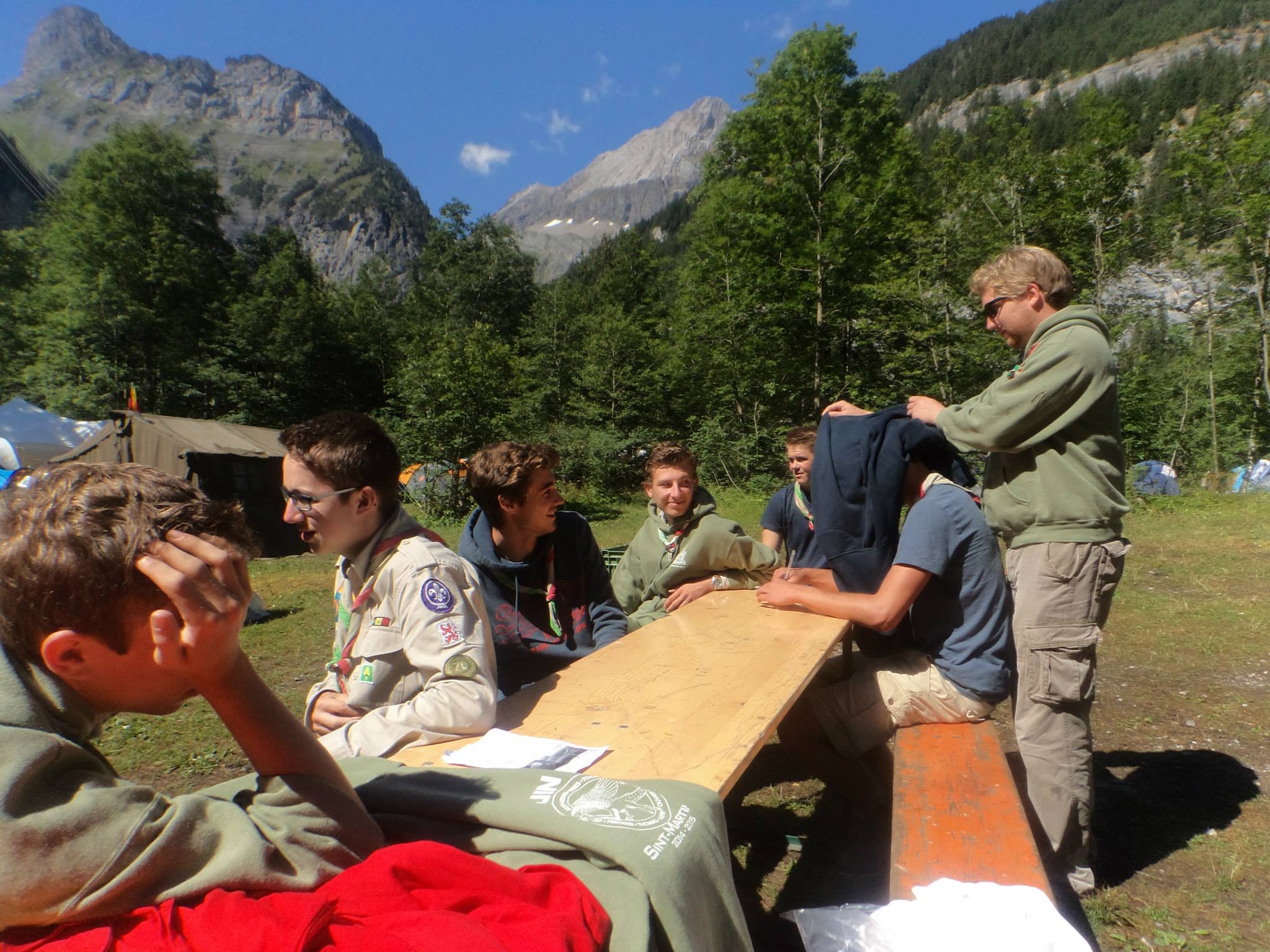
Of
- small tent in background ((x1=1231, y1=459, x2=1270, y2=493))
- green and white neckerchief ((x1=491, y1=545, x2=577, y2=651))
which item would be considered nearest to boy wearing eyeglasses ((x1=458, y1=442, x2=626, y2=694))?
green and white neckerchief ((x1=491, y1=545, x2=577, y2=651))

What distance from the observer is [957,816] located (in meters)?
2.22

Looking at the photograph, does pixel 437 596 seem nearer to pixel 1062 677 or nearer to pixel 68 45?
pixel 1062 677

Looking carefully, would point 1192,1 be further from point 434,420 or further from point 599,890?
point 599,890

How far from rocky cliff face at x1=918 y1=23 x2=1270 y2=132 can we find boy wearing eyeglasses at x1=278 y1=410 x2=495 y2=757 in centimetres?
11954

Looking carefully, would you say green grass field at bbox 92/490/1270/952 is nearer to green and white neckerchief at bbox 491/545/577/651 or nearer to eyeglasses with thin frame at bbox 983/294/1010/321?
green and white neckerchief at bbox 491/545/577/651

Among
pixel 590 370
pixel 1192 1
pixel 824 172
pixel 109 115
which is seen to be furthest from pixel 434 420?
pixel 109 115

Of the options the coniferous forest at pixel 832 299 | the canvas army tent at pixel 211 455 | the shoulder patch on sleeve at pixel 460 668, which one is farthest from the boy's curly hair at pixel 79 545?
the coniferous forest at pixel 832 299

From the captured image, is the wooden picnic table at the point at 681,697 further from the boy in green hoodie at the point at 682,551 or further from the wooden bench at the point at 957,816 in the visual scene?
the boy in green hoodie at the point at 682,551

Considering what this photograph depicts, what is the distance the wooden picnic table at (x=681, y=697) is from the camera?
5.95 feet

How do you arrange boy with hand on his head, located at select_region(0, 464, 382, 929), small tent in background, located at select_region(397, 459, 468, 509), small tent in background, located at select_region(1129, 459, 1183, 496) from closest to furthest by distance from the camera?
boy with hand on his head, located at select_region(0, 464, 382, 929) → small tent in background, located at select_region(1129, 459, 1183, 496) → small tent in background, located at select_region(397, 459, 468, 509)

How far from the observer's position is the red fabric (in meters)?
0.94

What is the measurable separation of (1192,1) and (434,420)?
503ft

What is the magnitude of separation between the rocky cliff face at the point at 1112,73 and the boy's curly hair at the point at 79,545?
396ft

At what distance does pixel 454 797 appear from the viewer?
1398 mm
